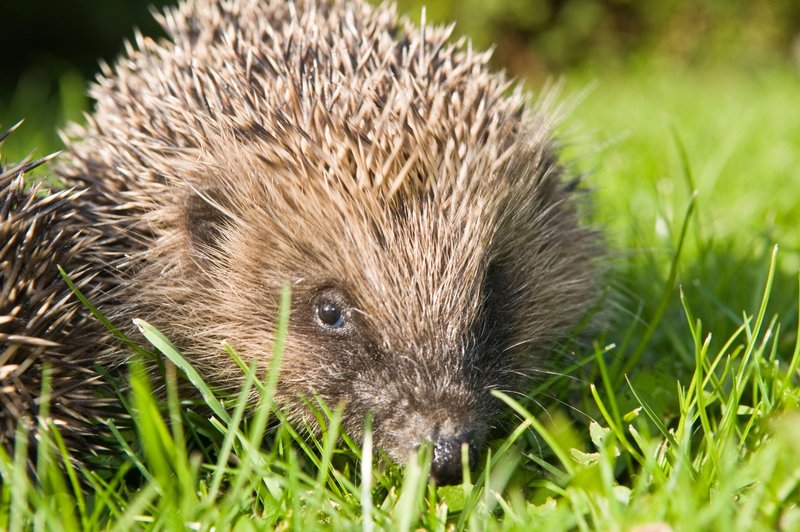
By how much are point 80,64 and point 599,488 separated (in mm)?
6739

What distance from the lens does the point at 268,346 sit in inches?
65.2

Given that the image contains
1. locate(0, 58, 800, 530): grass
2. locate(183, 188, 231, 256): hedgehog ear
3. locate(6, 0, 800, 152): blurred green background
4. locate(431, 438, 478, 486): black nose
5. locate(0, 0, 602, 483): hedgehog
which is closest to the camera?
locate(0, 58, 800, 530): grass

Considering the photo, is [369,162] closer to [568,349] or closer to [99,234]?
[99,234]

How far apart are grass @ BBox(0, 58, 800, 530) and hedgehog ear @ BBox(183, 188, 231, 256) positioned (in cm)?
24

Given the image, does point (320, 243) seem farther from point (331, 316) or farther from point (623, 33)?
point (623, 33)

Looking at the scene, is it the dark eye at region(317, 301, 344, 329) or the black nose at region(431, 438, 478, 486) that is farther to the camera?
the dark eye at region(317, 301, 344, 329)

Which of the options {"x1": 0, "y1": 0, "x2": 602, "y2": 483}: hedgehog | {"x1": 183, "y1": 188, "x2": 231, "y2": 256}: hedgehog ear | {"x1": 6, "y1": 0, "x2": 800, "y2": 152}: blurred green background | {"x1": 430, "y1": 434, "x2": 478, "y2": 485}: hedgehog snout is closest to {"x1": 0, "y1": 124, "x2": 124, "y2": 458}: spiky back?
{"x1": 0, "y1": 0, "x2": 602, "y2": 483}: hedgehog

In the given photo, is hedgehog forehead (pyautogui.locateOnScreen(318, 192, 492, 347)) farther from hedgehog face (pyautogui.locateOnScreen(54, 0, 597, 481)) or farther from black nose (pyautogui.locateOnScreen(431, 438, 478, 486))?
black nose (pyautogui.locateOnScreen(431, 438, 478, 486))

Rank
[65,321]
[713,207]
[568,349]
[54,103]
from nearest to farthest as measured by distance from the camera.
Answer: [65,321]
[568,349]
[713,207]
[54,103]

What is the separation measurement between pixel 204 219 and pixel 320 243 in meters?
0.28

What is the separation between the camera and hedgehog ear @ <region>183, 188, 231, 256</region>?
1700mm

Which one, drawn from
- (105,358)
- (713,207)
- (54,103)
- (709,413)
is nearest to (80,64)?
(54,103)

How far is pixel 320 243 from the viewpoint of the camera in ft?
5.29

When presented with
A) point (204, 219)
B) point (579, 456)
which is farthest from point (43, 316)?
point (579, 456)
